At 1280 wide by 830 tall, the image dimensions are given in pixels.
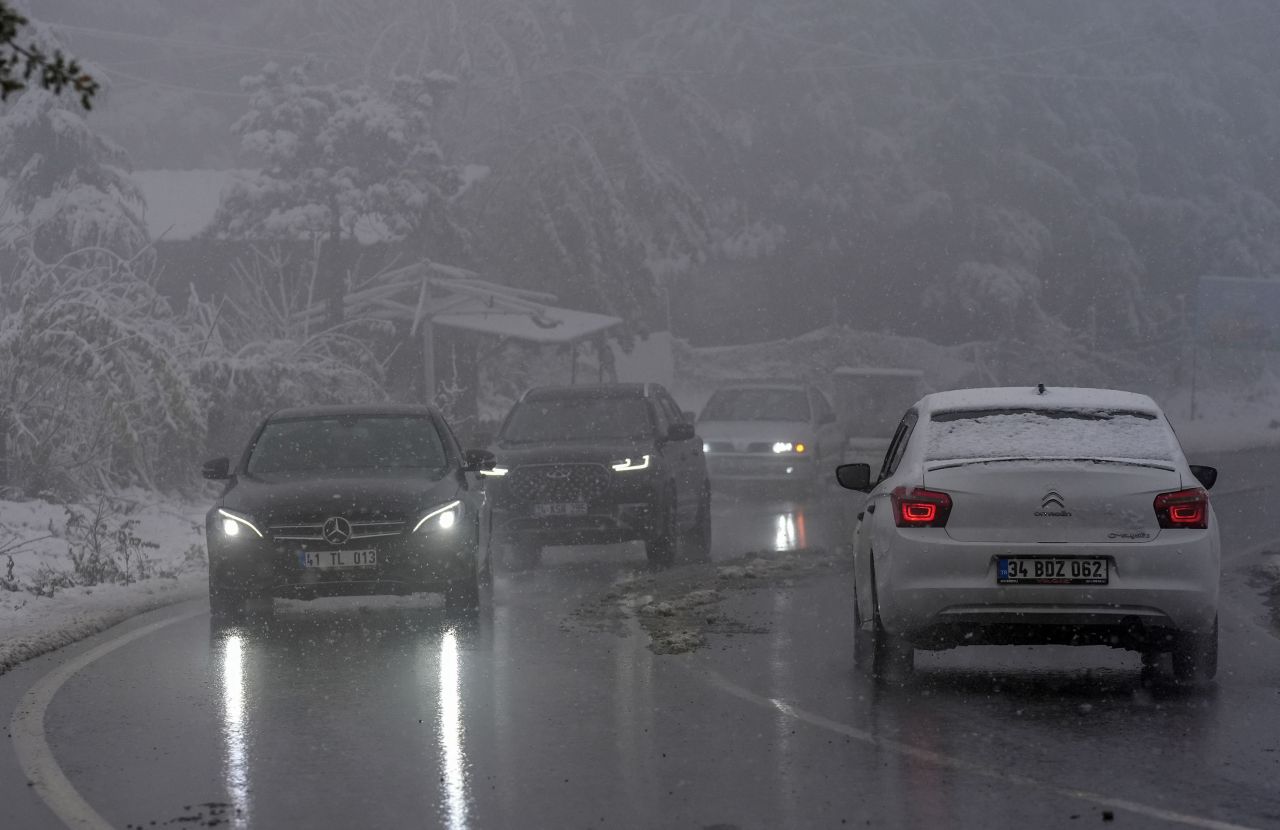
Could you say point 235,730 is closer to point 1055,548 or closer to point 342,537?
point 342,537

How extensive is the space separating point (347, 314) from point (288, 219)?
16.5 ft

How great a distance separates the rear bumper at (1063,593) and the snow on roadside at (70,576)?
5459 millimetres

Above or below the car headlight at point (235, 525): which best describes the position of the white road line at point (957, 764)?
below

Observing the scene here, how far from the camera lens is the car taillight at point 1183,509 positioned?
9.20 m

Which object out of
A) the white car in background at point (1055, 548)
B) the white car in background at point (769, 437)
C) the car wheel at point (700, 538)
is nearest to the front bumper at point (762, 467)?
the white car in background at point (769, 437)

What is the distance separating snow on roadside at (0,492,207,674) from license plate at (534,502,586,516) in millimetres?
3108

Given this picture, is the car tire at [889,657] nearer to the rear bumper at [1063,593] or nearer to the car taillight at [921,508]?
the rear bumper at [1063,593]

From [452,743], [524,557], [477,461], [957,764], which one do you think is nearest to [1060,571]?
[957,764]

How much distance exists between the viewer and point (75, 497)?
78.1ft

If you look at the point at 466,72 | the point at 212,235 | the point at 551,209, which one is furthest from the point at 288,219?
the point at 466,72

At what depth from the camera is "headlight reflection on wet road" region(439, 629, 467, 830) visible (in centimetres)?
683

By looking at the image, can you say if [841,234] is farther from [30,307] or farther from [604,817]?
[604,817]

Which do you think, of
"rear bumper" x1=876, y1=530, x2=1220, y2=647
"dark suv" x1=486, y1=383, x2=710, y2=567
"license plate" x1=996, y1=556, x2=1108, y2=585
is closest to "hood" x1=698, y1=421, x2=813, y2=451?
"dark suv" x1=486, y1=383, x2=710, y2=567

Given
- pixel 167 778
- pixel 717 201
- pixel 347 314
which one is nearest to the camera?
pixel 167 778
